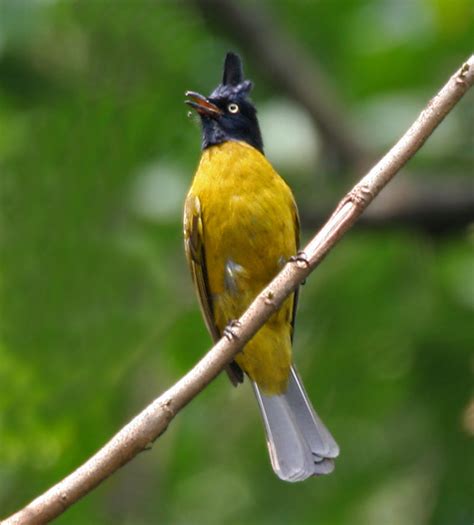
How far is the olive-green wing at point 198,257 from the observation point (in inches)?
218

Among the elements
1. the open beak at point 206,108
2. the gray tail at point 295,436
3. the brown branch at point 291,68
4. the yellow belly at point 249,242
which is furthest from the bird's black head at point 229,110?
the brown branch at point 291,68

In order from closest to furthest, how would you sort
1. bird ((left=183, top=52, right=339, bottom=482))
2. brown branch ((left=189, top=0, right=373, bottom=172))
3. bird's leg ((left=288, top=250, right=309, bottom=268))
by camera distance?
bird's leg ((left=288, top=250, right=309, bottom=268)) < bird ((left=183, top=52, right=339, bottom=482)) < brown branch ((left=189, top=0, right=373, bottom=172))

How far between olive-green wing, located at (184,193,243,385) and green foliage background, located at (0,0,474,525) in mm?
774

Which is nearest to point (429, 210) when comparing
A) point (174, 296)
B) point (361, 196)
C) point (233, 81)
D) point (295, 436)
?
point (174, 296)

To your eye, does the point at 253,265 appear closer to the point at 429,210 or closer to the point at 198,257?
the point at 198,257

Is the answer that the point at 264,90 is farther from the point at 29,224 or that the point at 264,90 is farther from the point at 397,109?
the point at 29,224

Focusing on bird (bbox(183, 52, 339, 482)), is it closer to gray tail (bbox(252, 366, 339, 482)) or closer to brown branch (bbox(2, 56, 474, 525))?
gray tail (bbox(252, 366, 339, 482))

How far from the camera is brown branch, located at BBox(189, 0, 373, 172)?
7.39m

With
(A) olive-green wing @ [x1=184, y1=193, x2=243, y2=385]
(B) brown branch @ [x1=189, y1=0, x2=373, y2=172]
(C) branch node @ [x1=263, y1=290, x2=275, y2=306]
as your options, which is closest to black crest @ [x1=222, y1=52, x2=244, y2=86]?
(A) olive-green wing @ [x1=184, y1=193, x2=243, y2=385]

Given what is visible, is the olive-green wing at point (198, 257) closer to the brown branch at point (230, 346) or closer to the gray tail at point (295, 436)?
the gray tail at point (295, 436)

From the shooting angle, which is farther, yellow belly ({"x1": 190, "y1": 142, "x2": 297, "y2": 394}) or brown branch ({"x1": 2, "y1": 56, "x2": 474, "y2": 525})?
yellow belly ({"x1": 190, "y1": 142, "x2": 297, "y2": 394})

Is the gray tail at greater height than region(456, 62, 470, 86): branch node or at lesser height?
lesser

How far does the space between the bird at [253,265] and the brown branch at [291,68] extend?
1564 millimetres

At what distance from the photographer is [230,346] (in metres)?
3.83
